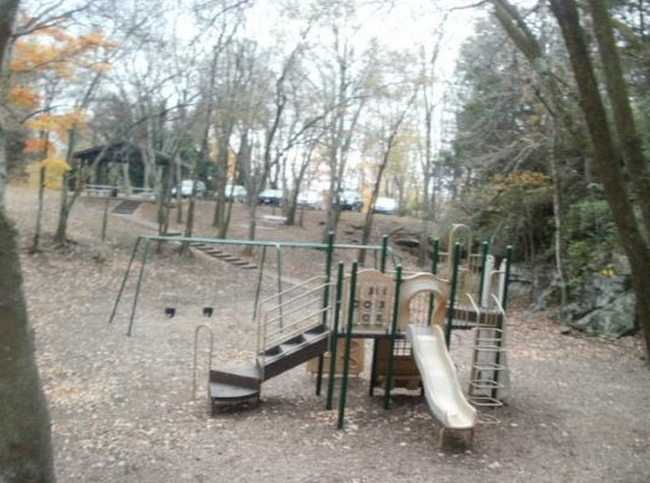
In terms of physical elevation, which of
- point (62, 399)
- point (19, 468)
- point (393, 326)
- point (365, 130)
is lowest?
point (62, 399)

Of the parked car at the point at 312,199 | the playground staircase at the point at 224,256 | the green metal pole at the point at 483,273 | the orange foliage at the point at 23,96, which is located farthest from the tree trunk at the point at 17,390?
the parked car at the point at 312,199

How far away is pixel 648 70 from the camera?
26.8 ft

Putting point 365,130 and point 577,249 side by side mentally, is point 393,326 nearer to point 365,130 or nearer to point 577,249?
point 577,249

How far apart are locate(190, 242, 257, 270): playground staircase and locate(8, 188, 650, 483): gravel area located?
363 inches

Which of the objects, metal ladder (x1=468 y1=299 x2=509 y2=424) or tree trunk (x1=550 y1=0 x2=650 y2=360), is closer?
tree trunk (x1=550 y1=0 x2=650 y2=360)

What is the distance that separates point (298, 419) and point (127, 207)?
3042 cm

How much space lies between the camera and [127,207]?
3609cm

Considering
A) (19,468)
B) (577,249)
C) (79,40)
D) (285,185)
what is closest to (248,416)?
(19,468)

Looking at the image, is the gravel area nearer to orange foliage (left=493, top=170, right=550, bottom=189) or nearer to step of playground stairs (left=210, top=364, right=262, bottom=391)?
step of playground stairs (left=210, top=364, right=262, bottom=391)

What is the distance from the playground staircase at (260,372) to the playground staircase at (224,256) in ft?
52.7

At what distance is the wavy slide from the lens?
6941mm

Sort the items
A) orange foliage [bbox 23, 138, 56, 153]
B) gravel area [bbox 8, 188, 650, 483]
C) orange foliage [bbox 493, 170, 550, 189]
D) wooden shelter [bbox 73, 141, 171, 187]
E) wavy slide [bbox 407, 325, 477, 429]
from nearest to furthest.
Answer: gravel area [bbox 8, 188, 650, 483] < wavy slide [bbox 407, 325, 477, 429] < orange foliage [bbox 493, 170, 550, 189] < orange foliage [bbox 23, 138, 56, 153] < wooden shelter [bbox 73, 141, 171, 187]

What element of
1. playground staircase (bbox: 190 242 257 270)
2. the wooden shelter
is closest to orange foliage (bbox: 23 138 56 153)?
the wooden shelter

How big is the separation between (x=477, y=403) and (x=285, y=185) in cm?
3239
